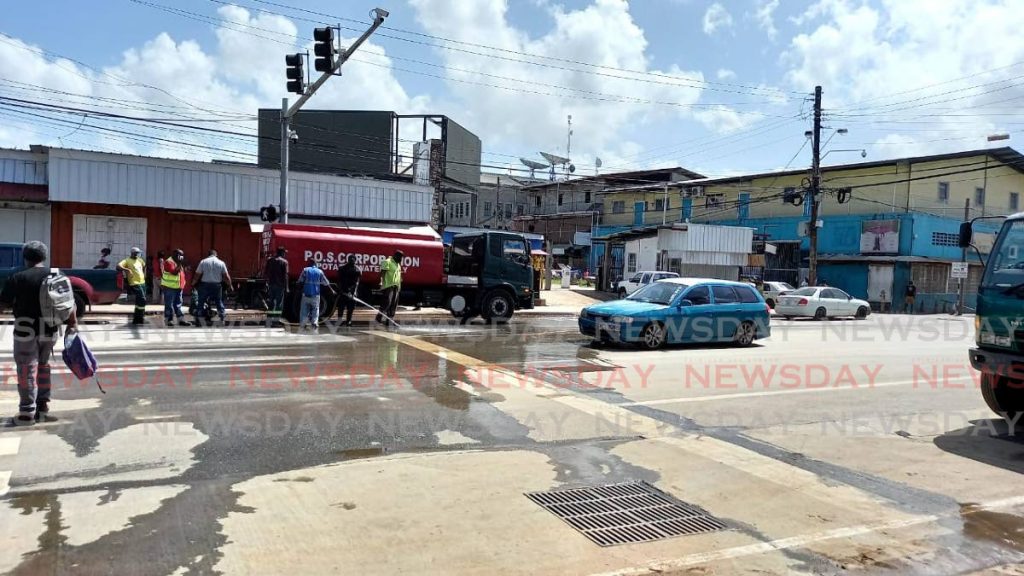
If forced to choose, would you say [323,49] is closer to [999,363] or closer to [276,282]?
[276,282]

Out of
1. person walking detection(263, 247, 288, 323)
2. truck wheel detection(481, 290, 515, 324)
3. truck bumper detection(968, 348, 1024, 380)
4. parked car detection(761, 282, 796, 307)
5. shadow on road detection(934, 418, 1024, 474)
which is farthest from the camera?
parked car detection(761, 282, 796, 307)

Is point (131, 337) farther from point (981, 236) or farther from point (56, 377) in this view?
point (981, 236)

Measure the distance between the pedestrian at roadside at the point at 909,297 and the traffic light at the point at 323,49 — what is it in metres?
32.5

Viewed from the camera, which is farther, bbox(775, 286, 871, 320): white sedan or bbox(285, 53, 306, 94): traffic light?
bbox(775, 286, 871, 320): white sedan

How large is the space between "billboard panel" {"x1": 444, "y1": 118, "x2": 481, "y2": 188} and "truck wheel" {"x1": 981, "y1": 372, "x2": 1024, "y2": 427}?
110 feet

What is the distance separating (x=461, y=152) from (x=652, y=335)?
109ft

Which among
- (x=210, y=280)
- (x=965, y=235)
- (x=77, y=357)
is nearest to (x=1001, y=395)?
(x=965, y=235)

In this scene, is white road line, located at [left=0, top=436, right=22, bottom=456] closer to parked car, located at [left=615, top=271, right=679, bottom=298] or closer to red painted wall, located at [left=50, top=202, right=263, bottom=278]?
red painted wall, located at [left=50, top=202, right=263, bottom=278]

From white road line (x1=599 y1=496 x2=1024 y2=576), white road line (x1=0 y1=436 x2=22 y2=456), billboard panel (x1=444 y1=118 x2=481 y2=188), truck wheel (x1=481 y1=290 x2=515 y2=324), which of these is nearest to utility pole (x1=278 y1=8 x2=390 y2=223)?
truck wheel (x1=481 y1=290 x2=515 y2=324)

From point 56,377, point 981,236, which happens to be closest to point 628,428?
point 56,377

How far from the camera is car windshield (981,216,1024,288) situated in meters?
7.50

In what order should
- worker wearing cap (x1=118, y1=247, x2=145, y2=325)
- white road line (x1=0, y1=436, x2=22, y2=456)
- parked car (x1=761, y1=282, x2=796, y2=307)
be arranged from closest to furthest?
white road line (x1=0, y1=436, x2=22, y2=456) < worker wearing cap (x1=118, y1=247, x2=145, y2=325) < parked car (x1=761, y1=282, x2=796, y2=307)

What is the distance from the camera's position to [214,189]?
22719 mm

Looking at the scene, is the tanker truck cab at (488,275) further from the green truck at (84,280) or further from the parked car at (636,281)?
the parked car at (636,281)
